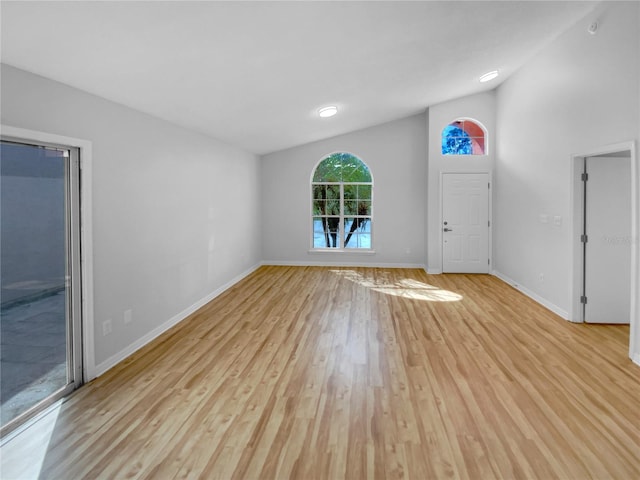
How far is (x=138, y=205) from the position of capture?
361 centimetres

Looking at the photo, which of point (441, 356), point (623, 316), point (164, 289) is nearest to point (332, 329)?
point (441, 356)

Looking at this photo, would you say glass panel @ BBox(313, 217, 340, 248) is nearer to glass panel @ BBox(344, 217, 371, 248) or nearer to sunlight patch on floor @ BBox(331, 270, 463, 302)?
glass panel @ BBox(344, 217, 371, 248)

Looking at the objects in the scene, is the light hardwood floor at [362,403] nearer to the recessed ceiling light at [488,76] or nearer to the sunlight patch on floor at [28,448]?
the sunlight patch on floor at [28,448]

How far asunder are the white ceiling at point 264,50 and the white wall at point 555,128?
40 cm

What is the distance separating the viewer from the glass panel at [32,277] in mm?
2369

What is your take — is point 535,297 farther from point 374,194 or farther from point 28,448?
point 28,448

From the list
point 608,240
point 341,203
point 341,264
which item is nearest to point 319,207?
point 341,203

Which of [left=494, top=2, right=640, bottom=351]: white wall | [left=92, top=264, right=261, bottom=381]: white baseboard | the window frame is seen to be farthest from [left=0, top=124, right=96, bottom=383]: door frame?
the window frame

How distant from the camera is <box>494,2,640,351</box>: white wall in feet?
11.9

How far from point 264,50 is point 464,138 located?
17.6ft

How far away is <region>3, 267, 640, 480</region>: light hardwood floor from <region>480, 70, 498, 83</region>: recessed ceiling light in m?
3.60

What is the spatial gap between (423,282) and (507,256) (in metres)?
1.45

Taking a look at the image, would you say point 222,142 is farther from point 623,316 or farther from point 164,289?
point 623,316

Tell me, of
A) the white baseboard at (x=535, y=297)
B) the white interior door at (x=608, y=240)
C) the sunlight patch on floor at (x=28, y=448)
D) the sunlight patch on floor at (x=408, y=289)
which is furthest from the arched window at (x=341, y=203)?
the sunlight patch on floor at (x=28, y=448)
